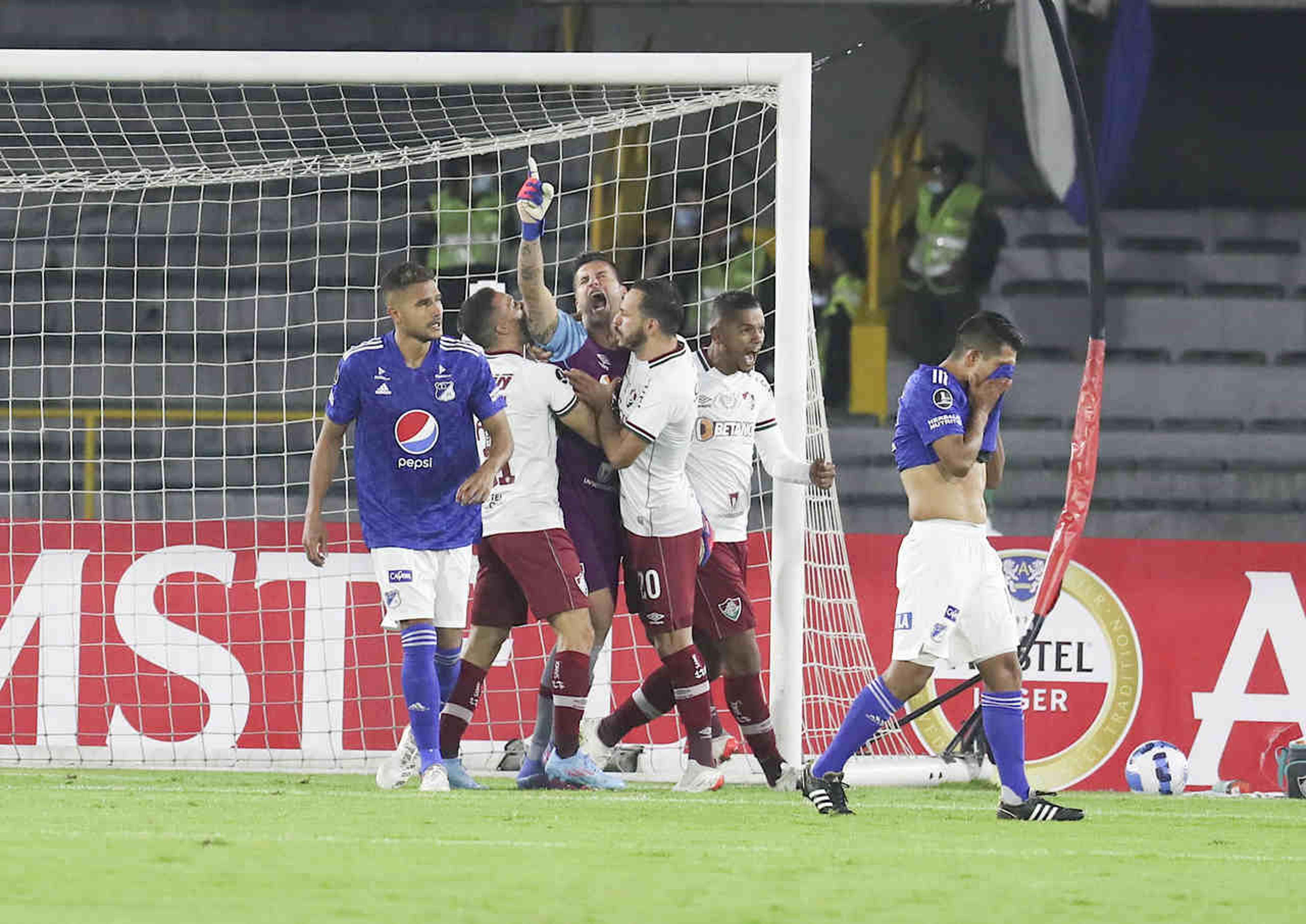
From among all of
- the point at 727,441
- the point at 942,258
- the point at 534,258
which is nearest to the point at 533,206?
the point at 534,258

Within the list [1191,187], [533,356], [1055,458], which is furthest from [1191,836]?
[1191,187]

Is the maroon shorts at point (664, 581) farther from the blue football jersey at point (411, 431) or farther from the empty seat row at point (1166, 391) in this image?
the empty seat row at point (1166, 391)

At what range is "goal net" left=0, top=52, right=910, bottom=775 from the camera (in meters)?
6.99

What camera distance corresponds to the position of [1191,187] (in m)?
12.3

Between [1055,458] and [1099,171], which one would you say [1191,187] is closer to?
[1099,171]

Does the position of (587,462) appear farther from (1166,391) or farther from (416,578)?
(1166,391)

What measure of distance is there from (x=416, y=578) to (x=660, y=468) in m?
0.88

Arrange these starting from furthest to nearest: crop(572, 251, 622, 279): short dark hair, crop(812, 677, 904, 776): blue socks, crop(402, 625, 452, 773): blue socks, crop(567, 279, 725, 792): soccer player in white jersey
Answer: crop(572, 251, 622, 279): short dark hair
crop(567, 279, 725, 792): soccer player in white jersey
crop(402, 625, 452, 773): blue socks
crop(812, 677, 904, 776): blue socks

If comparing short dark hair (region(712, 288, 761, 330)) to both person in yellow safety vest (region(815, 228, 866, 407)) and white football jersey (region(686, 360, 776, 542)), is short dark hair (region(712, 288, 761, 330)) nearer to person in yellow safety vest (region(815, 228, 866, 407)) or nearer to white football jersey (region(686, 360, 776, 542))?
white football jersey (region(686, 360, 776, 542))

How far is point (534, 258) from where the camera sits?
20.7ft

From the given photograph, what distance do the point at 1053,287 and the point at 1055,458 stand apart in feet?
4.91

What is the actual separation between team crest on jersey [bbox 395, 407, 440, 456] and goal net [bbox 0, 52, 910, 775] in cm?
144

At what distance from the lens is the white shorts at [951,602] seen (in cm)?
528

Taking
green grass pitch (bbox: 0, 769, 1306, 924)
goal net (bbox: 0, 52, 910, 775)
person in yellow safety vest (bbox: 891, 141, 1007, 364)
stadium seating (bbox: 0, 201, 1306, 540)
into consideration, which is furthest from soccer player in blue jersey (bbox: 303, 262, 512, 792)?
person in yellow safety vest (bbox: 891, 141, 1007, 364)
